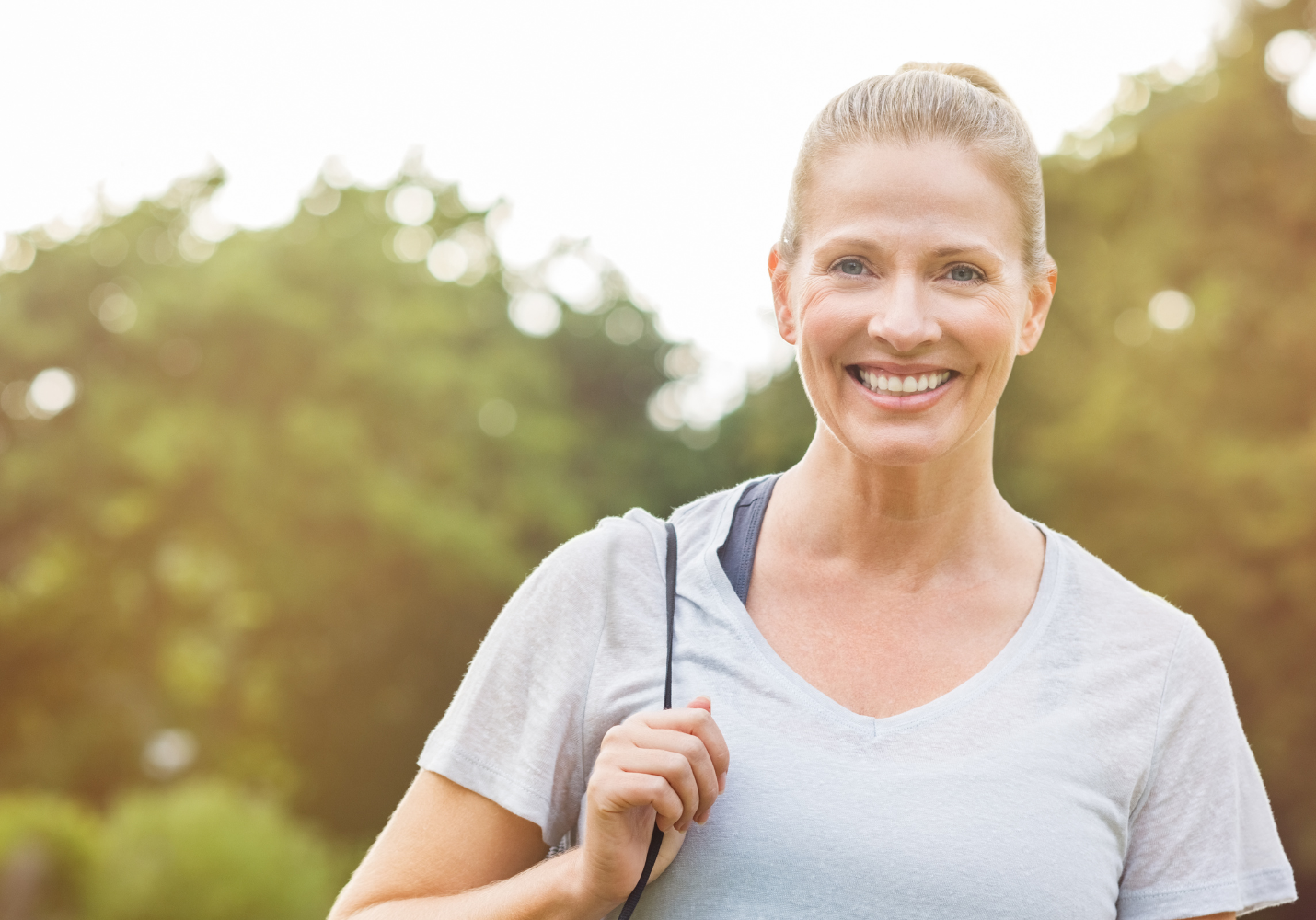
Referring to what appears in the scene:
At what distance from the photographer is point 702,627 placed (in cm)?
183

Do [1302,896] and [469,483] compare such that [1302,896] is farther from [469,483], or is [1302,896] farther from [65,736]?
[65,736]

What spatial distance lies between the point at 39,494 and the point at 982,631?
65.0 feet

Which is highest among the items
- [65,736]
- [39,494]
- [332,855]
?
[39,494]

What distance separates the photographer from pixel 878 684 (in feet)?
Result: 5.96

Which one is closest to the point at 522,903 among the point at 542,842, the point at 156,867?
the point at 542,842

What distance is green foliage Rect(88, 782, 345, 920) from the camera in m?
14.7

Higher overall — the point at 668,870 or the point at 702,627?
the point at 702,627

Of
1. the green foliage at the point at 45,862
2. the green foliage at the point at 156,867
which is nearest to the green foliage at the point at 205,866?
the green foliage at the point at 156,867

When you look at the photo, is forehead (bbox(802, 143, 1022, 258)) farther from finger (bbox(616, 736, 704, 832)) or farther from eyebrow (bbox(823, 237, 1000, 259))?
finger (bbox(616, 736, 704, 832))

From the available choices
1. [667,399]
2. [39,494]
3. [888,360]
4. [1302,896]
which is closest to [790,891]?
[888,360]

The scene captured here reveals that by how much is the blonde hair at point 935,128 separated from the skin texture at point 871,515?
0.08 ft

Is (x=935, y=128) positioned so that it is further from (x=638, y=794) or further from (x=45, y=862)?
(x=45, y=862)

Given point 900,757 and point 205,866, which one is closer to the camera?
point 900,757

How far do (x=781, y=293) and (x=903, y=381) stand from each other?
301 mm
